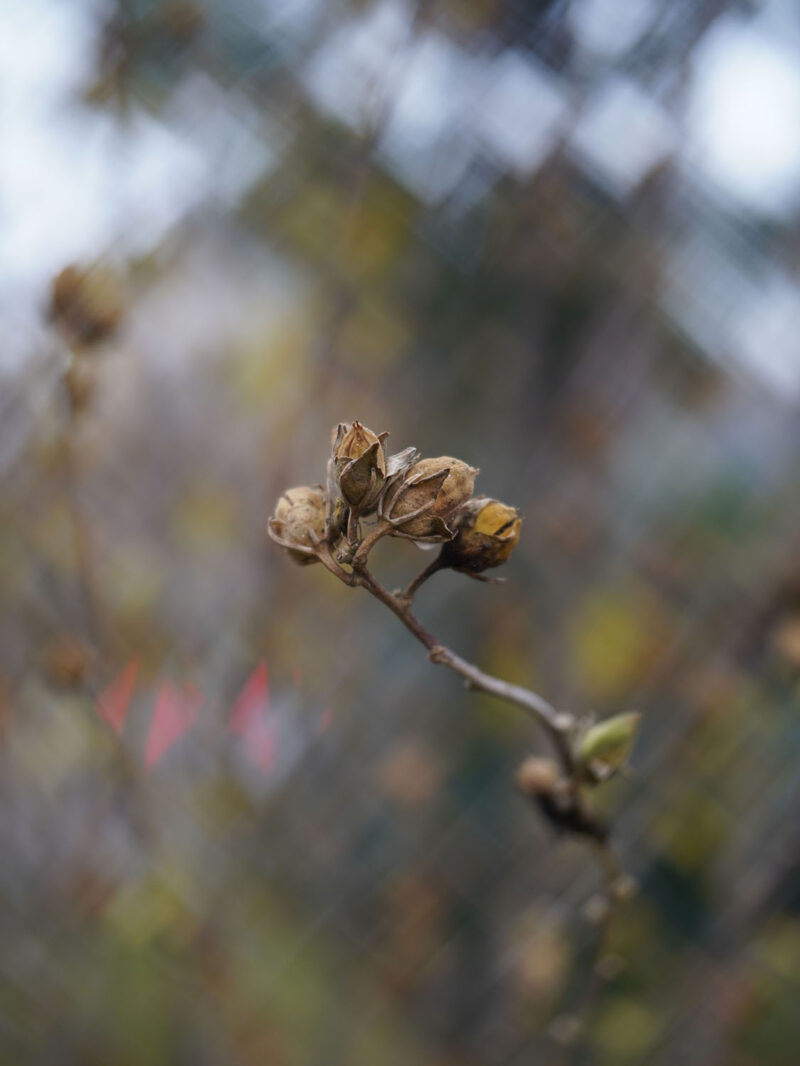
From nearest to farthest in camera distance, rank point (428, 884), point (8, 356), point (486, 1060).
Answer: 1. point (8, 356)
2. point (486, 1060)
3. point (428, 884)

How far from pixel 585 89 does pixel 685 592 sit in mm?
670

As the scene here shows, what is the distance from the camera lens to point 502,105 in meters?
1.12

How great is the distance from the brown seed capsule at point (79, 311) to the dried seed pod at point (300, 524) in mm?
401

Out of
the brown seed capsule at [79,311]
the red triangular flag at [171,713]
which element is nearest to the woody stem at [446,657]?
the brown seed capsule at [79,311]

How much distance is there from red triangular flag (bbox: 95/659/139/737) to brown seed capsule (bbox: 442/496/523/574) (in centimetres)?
61

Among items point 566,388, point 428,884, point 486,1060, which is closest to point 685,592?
point 566,388

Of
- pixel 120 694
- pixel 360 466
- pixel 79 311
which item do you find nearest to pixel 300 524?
pixel 360 466

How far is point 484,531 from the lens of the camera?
0.43m

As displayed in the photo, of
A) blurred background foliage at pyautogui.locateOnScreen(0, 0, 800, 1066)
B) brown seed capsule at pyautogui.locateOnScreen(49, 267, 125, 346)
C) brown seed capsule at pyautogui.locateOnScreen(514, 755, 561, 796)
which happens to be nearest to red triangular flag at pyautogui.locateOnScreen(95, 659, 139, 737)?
blurred background foliage at pyautogui.locateOnScreen(0, 0, 800, 1066)

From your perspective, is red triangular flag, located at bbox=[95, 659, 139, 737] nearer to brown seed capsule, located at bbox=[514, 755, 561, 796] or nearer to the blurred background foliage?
the blurred background foliage

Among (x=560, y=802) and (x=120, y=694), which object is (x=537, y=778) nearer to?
(x=560, y=802)

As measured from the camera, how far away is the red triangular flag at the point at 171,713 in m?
1.09

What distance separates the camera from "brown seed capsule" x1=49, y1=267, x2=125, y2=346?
74 cm

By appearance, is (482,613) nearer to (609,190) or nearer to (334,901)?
(334,901)
